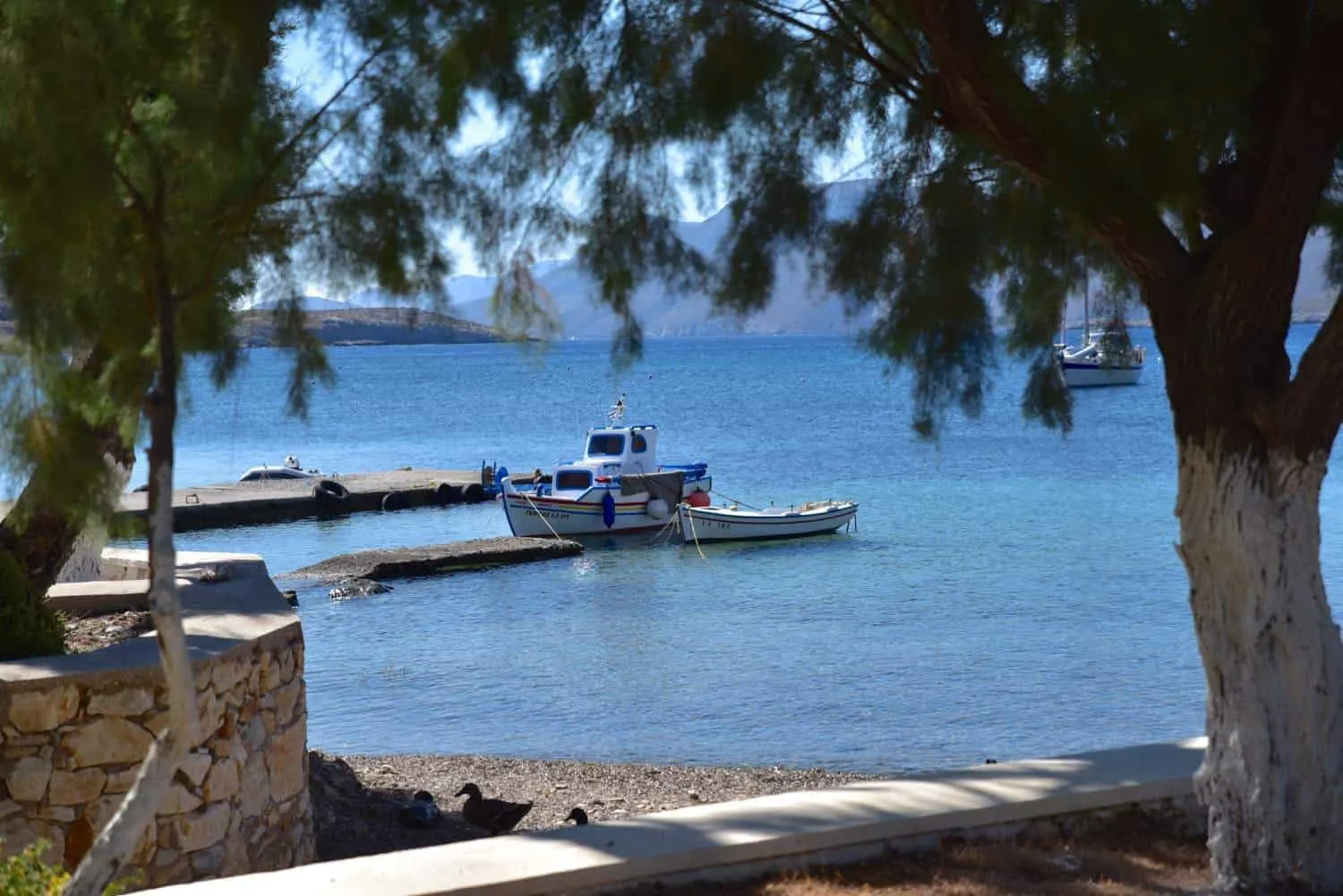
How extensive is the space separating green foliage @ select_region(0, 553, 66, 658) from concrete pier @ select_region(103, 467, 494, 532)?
95.6 feet

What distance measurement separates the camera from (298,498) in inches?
1551

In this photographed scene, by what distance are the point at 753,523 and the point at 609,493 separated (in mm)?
3583

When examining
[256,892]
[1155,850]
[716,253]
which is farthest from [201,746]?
[1155,850]

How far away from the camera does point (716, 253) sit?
5445 mm

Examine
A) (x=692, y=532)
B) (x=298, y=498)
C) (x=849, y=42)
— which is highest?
(x=849, y=42)

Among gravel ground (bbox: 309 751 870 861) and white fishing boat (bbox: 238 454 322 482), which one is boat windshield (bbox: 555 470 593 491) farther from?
gravel ground (bbox: 309 751 870 861)

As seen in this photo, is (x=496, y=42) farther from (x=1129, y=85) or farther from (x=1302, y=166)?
(x=1302, y=166)

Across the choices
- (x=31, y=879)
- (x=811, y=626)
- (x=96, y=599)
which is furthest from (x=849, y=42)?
(x=811, y=626)

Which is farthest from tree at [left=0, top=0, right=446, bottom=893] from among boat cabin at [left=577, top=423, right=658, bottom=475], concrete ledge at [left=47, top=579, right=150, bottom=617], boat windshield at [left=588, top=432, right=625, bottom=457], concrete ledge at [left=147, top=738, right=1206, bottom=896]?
boat windshield at [left=588, top=432, right=625, bottom=457]

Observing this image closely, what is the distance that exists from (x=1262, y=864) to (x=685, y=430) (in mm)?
63476

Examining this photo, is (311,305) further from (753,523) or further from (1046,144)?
(753,523)

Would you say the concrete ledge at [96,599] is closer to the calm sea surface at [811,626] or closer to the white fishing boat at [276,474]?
the calm sea surface at [811,626]

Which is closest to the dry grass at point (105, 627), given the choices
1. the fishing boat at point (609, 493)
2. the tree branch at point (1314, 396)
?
the tree branch at point (1314, 396)

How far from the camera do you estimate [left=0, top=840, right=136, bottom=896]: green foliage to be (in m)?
4.08
